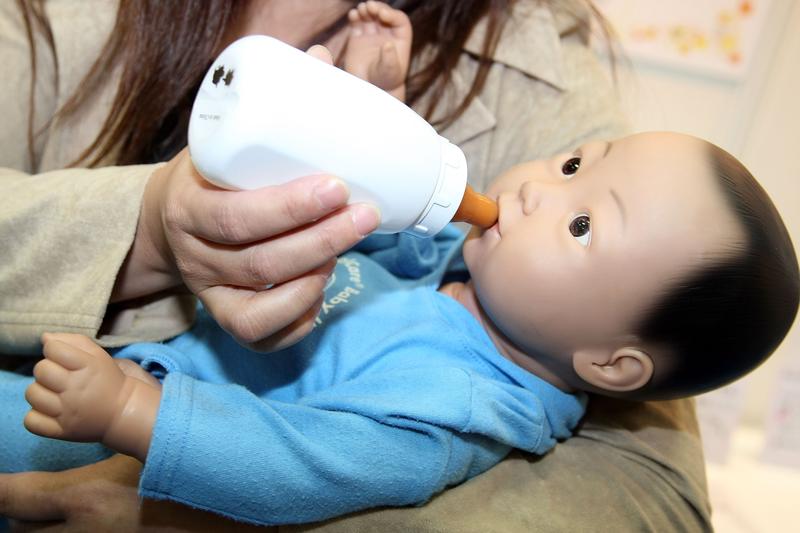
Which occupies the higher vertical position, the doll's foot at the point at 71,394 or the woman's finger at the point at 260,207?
the woman's finger at the point at 260,207

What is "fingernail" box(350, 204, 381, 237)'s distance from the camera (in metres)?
0.57

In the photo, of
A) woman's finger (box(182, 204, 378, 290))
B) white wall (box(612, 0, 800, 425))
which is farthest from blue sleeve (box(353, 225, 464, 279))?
white wall (box(612, 0, 800, 425))

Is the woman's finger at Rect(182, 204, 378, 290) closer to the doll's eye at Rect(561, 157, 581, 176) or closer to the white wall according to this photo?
the doll's eye at Rect(561, 157, 581, 176)

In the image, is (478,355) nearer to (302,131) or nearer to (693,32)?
(302,131)

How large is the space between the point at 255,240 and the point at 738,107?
1.48 metres

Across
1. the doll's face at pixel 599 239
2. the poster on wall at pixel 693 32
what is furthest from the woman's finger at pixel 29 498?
the poster on wall at pixel 693 32

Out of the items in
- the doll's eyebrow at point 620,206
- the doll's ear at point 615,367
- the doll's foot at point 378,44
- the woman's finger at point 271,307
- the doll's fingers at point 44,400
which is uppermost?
the doll's foot at point 378,44

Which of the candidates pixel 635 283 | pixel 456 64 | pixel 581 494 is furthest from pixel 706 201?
pixel 456 64

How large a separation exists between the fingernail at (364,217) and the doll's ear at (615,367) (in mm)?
370

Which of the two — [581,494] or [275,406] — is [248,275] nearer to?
[275,406]

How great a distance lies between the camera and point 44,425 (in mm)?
602

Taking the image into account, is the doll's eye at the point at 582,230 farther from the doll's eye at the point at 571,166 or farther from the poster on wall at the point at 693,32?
the poster on wall at the point at 693,32

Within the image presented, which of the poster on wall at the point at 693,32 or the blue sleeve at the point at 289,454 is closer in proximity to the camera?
the blue sleeve at the point at 289,454

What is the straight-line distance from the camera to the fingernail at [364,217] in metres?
0.57
